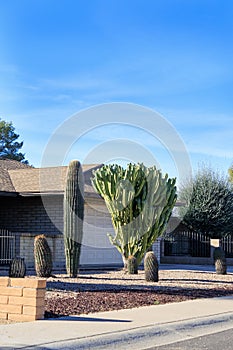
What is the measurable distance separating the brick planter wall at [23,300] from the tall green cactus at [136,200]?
11757mm

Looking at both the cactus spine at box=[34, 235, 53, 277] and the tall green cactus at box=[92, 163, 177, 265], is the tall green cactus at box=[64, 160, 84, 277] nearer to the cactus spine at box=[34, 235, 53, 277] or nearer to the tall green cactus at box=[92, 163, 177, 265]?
the cactus spine at box=[34, 235, 53, 277]

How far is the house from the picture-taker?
25492 millimetres

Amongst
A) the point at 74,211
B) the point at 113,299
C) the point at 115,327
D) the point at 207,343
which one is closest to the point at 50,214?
the point at 74,211

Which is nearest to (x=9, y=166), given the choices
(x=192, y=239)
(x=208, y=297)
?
(x=192, y=239)

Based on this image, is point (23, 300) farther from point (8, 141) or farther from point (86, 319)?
point (8, 141)

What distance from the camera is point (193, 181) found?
3894 cm

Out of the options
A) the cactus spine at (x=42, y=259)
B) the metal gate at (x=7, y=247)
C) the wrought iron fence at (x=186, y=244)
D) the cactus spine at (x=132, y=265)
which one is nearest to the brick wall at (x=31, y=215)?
the metal gate at (x=7, y=247)

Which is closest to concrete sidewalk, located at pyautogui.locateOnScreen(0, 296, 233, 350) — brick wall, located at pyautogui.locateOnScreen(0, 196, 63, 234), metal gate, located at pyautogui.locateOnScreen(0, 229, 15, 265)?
metal gate, located at pyautogui.locateOnScreen(0, 229, 15, 265)

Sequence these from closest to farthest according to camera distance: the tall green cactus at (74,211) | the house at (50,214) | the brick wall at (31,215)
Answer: the tall green cactus at (74,211)
the house at (50,214)
the brick wall at (31,215)

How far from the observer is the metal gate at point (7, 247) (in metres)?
23.7

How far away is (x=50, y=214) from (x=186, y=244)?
489 inches

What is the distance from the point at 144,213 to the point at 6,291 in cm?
1215

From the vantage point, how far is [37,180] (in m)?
27.8

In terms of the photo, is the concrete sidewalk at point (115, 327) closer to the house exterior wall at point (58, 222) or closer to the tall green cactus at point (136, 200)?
the tall green cactus at point (136, 200)
